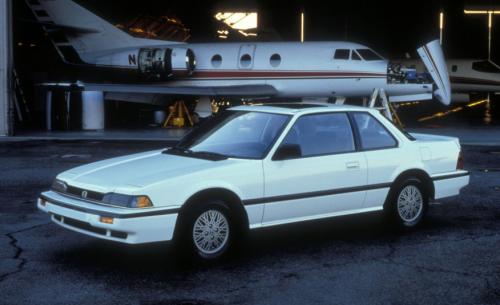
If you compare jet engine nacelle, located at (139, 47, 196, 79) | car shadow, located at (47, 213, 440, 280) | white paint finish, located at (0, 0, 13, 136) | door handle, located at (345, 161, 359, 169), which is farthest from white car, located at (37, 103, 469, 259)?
jet engine nacelle, located at (139, 47, 196, 79)

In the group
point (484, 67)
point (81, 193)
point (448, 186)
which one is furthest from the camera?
point (484, 67)

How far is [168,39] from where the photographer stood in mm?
34562

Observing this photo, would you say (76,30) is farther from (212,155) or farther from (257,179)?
(257,179)

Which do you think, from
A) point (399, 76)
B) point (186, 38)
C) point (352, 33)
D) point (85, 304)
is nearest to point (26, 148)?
point (399, 76)

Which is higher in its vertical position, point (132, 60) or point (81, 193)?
point (132, 60)

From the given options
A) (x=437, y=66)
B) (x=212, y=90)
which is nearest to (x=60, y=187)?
(x=212, y=90)

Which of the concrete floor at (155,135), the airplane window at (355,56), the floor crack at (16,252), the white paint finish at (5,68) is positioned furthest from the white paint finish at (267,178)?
the airplane window at (355,56)

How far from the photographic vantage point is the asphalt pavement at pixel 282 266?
244 inches

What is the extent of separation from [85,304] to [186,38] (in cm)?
3201

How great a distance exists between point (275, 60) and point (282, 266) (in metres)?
17.8

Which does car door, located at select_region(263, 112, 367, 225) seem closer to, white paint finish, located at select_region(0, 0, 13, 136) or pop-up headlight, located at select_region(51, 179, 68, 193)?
pop-up headlight, located at select_region(51, 179, 68, 193)

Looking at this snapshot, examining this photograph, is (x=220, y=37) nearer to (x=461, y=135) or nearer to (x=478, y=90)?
(x=478, y=90)

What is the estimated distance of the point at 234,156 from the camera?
7.83 metres

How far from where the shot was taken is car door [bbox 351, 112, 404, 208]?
8.39 meters
